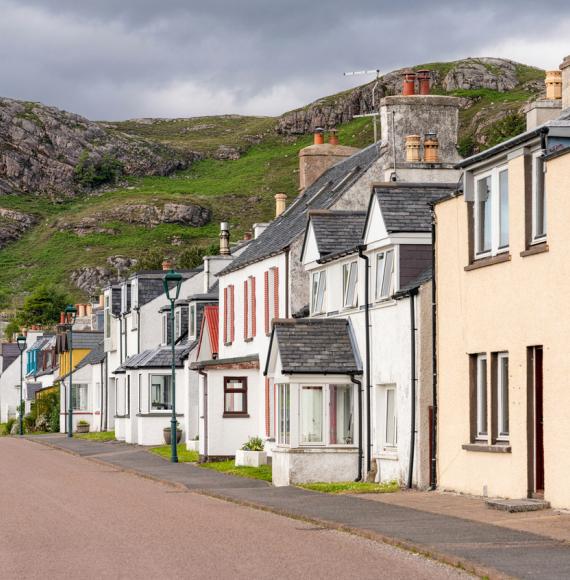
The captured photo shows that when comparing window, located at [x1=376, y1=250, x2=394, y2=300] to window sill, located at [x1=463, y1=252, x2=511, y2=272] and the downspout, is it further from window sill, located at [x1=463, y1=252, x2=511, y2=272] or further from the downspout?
window sill, located at [x1=463, y1=252, x2=511, y2=272]

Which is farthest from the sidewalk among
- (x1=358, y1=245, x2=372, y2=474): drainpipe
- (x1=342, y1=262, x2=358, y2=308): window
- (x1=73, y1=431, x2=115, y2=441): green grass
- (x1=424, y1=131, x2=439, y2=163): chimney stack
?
(x1=73, y1=431, x2=115, y2=441): green grass

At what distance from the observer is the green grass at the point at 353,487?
2950 cm

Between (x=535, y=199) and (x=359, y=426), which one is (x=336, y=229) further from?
(x=535, y=199)

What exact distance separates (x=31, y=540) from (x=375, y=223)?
44.2 ft

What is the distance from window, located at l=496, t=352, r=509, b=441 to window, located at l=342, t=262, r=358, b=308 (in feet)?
28.2

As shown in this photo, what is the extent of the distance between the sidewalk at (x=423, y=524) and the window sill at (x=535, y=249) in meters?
4.25

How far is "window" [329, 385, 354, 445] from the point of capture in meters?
33.5

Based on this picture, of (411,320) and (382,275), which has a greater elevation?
(382,275)

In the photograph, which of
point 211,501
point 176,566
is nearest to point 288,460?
point 211,501

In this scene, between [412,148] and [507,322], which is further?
[412,148]

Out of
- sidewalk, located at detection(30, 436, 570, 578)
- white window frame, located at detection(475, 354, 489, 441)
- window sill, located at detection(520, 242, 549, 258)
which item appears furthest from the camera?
white window frame, located at detection(475, 354, 489, 441)

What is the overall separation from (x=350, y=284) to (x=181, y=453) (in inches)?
714

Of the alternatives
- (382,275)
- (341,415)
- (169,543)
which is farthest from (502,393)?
(341,415)

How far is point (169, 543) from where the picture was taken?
65.1 feet
